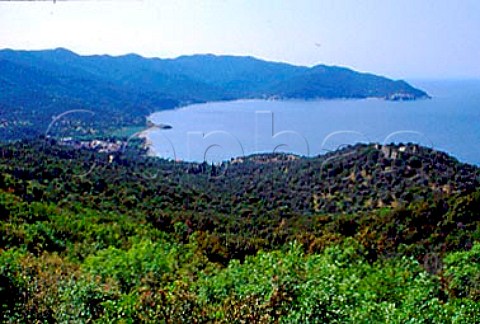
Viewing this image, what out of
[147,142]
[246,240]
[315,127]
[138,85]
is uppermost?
[138,85]

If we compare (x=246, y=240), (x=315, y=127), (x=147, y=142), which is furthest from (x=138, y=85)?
(x=246, y=240)

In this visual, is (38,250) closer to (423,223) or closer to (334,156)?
(423,223)

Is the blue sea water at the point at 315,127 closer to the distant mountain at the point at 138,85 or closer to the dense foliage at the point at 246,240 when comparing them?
the distant mountain at the point at 138,85

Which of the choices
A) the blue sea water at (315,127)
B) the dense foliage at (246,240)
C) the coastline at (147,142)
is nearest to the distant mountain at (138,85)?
the coastline at (147,142)

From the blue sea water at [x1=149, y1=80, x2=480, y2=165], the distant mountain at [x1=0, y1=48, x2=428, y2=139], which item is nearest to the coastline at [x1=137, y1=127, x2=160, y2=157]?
Result: the blue sea water at [x1=149, y1=80, x2=480, y2=165]

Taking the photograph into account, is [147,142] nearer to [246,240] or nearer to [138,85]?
[246,240]

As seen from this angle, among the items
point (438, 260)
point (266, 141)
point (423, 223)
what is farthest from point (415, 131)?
point (438, 260)
